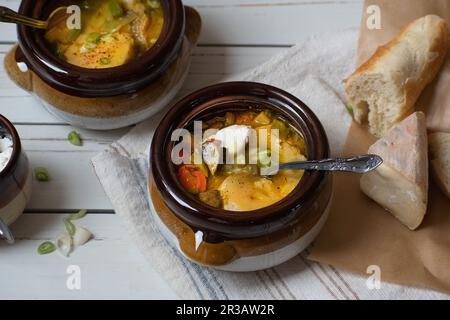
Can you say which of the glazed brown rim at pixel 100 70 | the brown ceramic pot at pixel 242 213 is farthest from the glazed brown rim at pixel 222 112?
the glazed brown rim at pixel 100 70

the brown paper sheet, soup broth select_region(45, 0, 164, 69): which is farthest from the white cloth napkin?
soup broth select_region(45, 0, 164, 69)

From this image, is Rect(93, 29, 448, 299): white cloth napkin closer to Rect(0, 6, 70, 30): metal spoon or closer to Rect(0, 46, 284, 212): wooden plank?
Rect(0, 46, 284, 212): wooden plank

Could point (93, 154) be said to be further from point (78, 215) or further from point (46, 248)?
point (46, 248)

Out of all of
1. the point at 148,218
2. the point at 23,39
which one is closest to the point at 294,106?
the point at 148,218

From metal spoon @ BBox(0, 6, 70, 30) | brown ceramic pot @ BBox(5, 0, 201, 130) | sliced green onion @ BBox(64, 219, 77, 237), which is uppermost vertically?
metal spoon @ BBox(0, 6, 70, 30)

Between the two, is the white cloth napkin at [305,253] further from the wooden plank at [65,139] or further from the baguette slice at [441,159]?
the baguette slice at [441,159]

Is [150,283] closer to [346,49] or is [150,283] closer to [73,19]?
[73,19]
